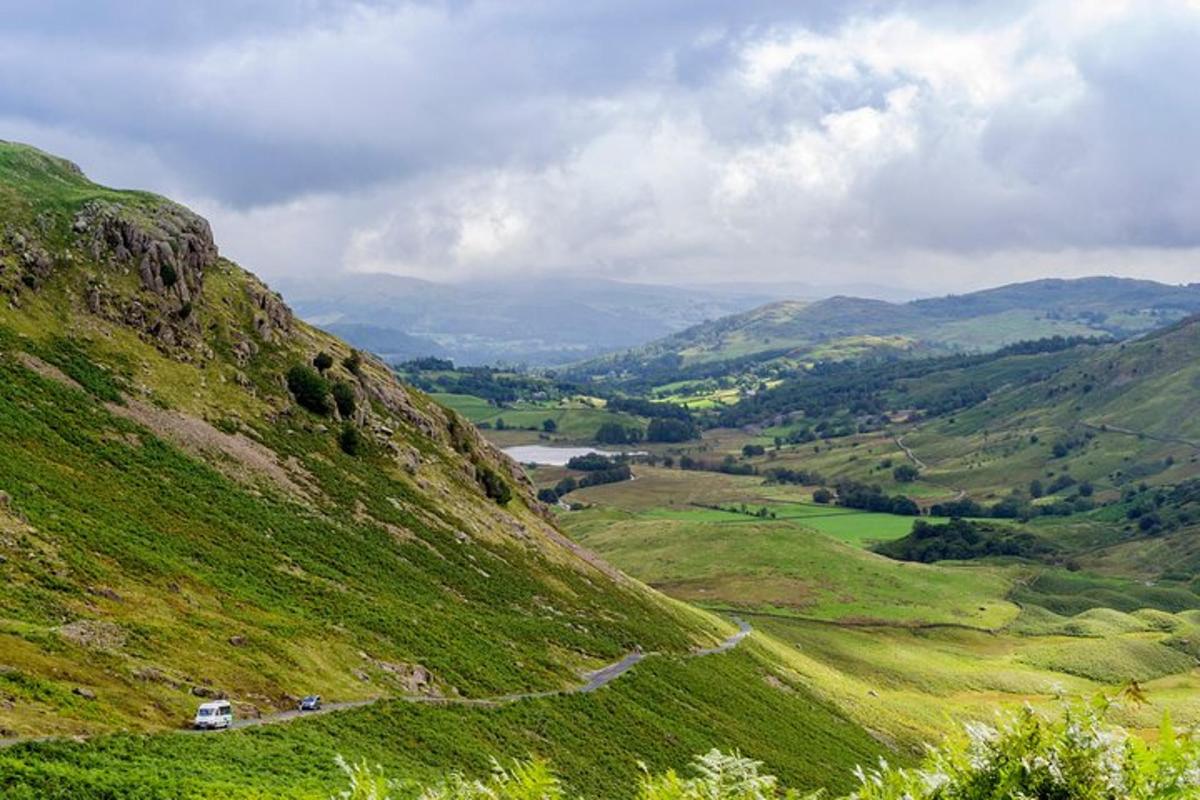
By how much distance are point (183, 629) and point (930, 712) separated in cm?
10677

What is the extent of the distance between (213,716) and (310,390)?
216 ft

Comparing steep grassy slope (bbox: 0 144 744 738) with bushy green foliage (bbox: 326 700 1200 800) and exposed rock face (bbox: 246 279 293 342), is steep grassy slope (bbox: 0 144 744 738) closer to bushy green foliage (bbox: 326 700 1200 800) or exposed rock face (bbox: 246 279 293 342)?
exposed rock face (bbox: 246 279 293 342)

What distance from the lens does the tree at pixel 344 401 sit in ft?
347

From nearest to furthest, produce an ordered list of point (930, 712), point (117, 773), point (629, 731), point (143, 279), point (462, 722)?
point (117, 773)
point (462, 722)
point (629, 731)
point (143, 279)
point (930, 712)

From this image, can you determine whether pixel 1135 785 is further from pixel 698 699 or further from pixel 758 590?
pixel 758 590

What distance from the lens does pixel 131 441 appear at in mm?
75438

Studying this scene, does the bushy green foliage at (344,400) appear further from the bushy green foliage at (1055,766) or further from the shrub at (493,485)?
the bushy green foliage at (1055,766)

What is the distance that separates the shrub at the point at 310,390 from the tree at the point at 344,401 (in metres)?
2.13

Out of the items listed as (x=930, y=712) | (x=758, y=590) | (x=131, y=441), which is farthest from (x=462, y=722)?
(x=758, y=590)

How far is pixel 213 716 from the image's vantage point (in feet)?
133

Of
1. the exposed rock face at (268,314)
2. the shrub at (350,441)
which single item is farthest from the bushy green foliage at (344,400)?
the exposed rock face at (268,314)

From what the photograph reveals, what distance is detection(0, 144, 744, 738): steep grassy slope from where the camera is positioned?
4672 centimetres

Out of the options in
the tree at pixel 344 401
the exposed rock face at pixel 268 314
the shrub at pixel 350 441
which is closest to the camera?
the shrub at pixel 350 441

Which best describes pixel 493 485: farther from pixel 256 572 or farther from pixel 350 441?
pixel 256 572
